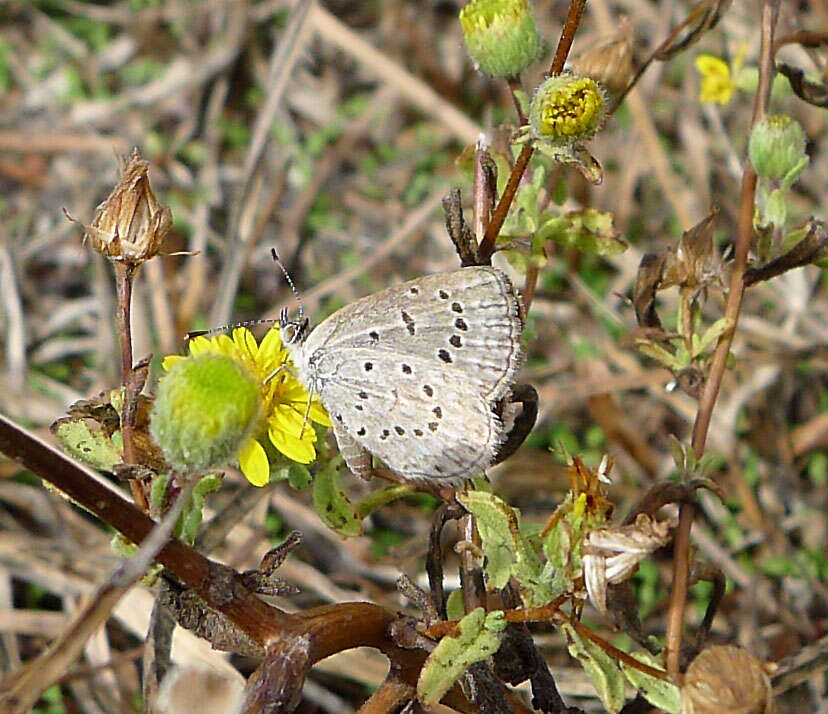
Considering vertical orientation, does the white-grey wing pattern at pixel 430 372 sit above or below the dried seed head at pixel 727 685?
above

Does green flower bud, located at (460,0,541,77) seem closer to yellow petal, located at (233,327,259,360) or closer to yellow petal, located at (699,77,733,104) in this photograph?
yellow petal, located at (233,327,259,360)

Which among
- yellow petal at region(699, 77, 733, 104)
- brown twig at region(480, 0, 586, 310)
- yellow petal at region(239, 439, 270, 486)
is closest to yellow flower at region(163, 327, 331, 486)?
yellow petal at region(239, 439, 270, 486)

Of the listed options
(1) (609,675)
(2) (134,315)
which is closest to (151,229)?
(1) (609,675)

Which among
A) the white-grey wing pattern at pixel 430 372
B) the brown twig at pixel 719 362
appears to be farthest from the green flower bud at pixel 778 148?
the white-grey wing pattern at pixel 430 372

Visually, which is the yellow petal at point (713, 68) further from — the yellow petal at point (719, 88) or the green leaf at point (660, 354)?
the green leaf at point (660, 354)

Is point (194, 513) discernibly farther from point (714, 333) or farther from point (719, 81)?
point (719, 81)
